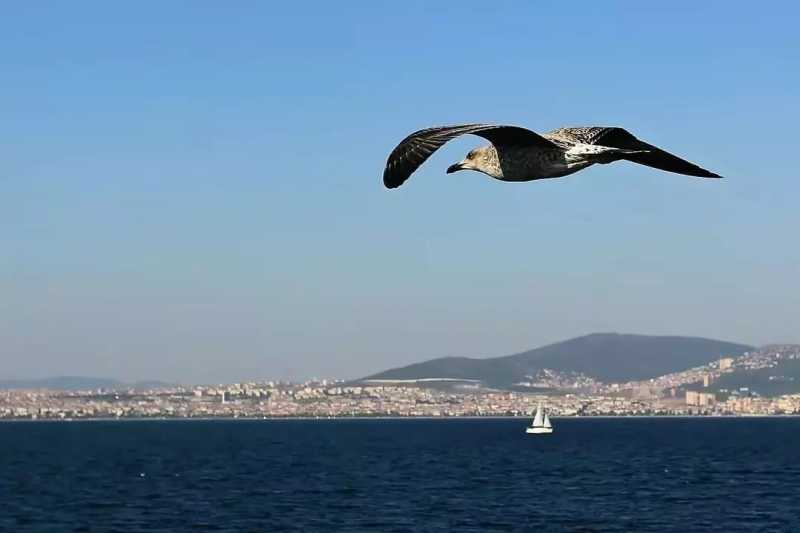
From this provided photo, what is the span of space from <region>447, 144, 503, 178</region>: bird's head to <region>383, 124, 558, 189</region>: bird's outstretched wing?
3.58 feet

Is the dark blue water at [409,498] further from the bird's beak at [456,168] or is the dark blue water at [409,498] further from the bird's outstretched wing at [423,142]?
the bird's outstretched wing at [423,142]

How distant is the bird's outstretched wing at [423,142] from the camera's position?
447 inches

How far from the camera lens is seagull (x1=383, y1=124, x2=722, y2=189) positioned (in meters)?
12.1

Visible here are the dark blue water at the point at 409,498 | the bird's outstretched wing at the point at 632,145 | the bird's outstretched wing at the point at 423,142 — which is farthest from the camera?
the dark blue water at the point at 409,498

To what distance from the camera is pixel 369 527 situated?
11400 centimetres

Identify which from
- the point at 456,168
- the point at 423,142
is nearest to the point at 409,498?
the point at 456,168

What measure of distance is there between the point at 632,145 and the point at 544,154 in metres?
1.19

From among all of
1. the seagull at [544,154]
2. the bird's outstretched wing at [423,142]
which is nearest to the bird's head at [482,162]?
the seagull at [544,154]

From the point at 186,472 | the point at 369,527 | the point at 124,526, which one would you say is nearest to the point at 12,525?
the point at 124,526

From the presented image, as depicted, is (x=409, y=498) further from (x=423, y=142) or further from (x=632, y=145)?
(x=423, y=142)

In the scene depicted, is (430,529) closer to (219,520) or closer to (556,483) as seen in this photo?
(219,520)

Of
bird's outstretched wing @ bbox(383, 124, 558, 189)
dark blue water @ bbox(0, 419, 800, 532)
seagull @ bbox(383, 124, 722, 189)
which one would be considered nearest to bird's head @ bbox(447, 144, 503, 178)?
seagull @ bbox(383, 124, 722, 189)

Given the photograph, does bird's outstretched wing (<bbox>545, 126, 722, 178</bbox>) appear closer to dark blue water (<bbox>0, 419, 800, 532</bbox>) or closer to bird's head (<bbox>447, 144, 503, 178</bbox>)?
bird's head (<bbox>447, 144, 503, 178</bbox>)

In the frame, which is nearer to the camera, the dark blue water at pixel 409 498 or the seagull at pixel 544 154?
the seagull at pixel 544 154
